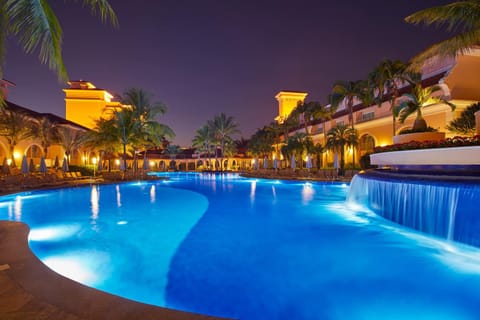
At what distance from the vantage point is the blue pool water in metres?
3.82

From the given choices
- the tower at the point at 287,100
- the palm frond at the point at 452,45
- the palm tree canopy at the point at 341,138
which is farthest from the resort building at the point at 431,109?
the tower at the point at 287,100

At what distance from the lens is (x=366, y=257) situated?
5.53 metres

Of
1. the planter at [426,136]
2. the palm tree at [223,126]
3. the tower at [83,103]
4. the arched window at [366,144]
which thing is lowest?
the planter at [426,136]

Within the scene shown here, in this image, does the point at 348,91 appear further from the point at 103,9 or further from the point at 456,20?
the point at 103,9

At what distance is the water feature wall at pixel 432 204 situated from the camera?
5750mm

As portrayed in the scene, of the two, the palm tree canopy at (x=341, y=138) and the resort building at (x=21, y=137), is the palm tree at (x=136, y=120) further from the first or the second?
the palm tree canopy at (x=341, y=138)

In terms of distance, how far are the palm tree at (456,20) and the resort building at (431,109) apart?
282 cm

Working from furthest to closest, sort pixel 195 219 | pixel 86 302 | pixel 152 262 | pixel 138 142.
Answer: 1. pixel 138 142
2. pixel 195 219
3. pixel 152 262
4. pixel 86 302

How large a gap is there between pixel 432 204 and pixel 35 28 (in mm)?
8663

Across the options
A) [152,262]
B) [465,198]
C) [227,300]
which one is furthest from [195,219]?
[465,198]

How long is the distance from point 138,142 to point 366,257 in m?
24.8

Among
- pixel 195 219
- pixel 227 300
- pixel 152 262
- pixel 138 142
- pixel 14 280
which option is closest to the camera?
pixel 14 280

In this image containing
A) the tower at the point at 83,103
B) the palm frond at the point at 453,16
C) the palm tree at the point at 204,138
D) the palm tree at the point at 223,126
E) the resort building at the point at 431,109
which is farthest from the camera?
the palm tree at the point at 204,138

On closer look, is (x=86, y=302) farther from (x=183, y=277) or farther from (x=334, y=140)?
(x=334, y=140)
